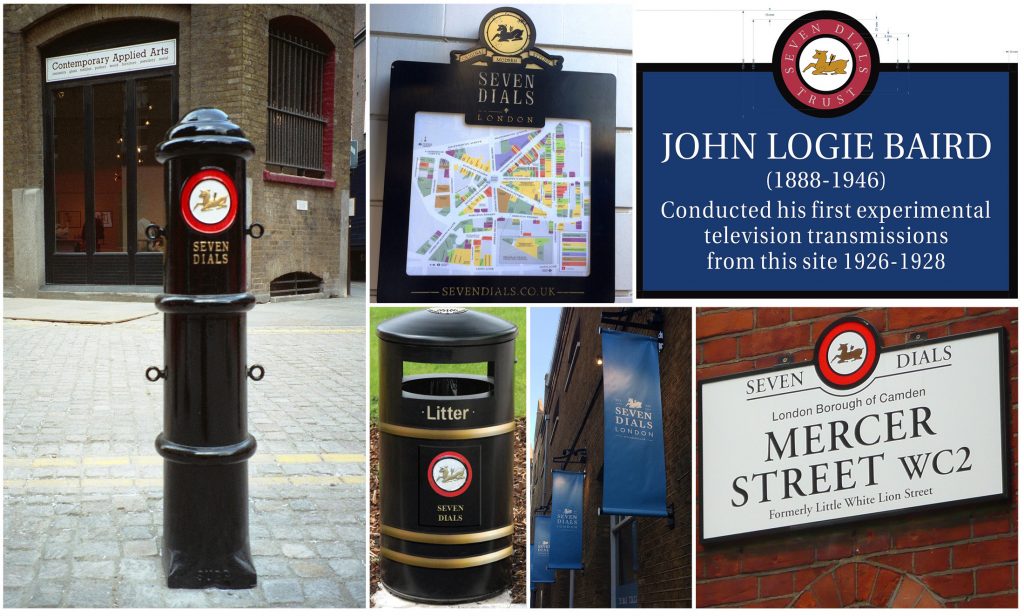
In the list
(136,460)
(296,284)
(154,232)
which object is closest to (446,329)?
(154,232)

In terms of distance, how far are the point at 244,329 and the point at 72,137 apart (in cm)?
1059

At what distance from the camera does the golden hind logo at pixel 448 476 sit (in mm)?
3197

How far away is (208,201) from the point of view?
3023 millimetres

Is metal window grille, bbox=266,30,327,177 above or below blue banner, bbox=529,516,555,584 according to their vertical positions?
above

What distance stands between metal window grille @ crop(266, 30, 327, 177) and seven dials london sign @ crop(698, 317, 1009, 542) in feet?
31.0

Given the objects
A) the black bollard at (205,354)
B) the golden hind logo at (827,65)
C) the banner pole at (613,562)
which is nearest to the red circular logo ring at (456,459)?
the black bollard at (205,354)

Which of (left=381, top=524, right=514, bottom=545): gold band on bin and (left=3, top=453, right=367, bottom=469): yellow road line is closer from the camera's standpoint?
(left=381, top=524, right=514, bottom=545): gold band on bin

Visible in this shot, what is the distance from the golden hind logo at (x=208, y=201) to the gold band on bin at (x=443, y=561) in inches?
58.0

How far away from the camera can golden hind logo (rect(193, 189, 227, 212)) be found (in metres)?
3.02

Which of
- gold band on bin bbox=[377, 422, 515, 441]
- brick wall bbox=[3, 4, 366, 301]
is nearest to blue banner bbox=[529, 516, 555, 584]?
gold band on bin bbox=[377, 422, 515, 441]

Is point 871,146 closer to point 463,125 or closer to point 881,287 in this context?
point 881,287

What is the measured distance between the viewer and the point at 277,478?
454 cm

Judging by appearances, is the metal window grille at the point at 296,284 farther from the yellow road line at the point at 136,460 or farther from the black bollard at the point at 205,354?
the black bollard at the point at 205,354

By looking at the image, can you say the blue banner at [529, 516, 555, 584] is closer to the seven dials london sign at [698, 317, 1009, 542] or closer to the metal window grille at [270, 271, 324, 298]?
the seven dials london sign at [698, 317, 1009, 542]
